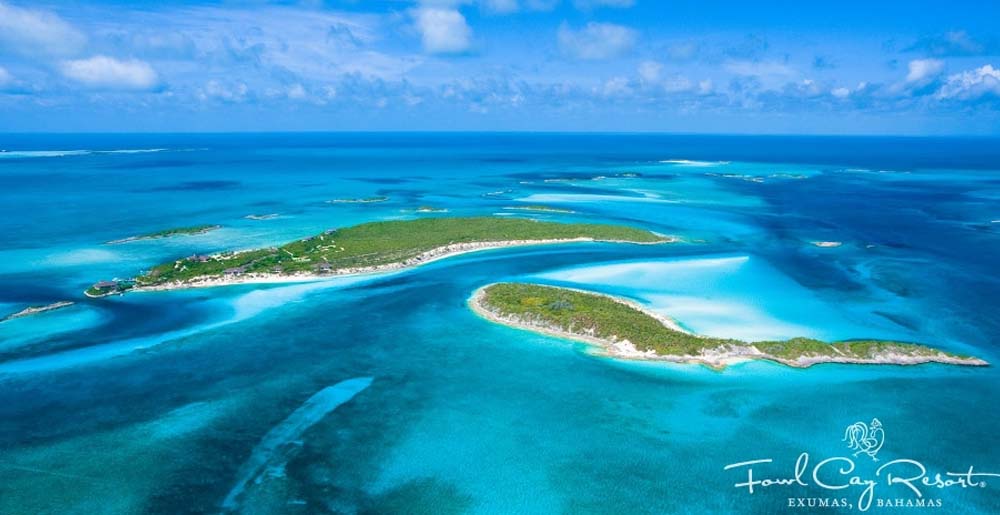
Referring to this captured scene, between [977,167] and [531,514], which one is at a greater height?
[977,167]

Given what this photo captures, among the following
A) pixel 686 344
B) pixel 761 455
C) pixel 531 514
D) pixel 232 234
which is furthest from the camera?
pixel 232 234

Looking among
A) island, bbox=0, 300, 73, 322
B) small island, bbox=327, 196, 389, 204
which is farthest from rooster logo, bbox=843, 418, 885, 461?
small island, bbox=327, 196, 389, 204

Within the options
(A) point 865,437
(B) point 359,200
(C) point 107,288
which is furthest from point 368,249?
(A) point 865,437

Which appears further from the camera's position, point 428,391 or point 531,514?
point 428,391

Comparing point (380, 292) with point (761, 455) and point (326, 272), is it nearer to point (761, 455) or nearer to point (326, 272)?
point (326, 272)

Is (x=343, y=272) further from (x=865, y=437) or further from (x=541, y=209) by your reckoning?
(x=865, y=437)

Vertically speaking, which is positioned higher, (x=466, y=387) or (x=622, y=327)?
(x=622, y=327)

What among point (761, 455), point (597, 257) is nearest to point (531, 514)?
point (761, 455)

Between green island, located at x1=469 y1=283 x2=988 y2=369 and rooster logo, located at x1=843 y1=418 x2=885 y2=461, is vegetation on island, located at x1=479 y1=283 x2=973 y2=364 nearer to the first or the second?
green island, located at x1=469 y1=283 x2=988 y2=369
